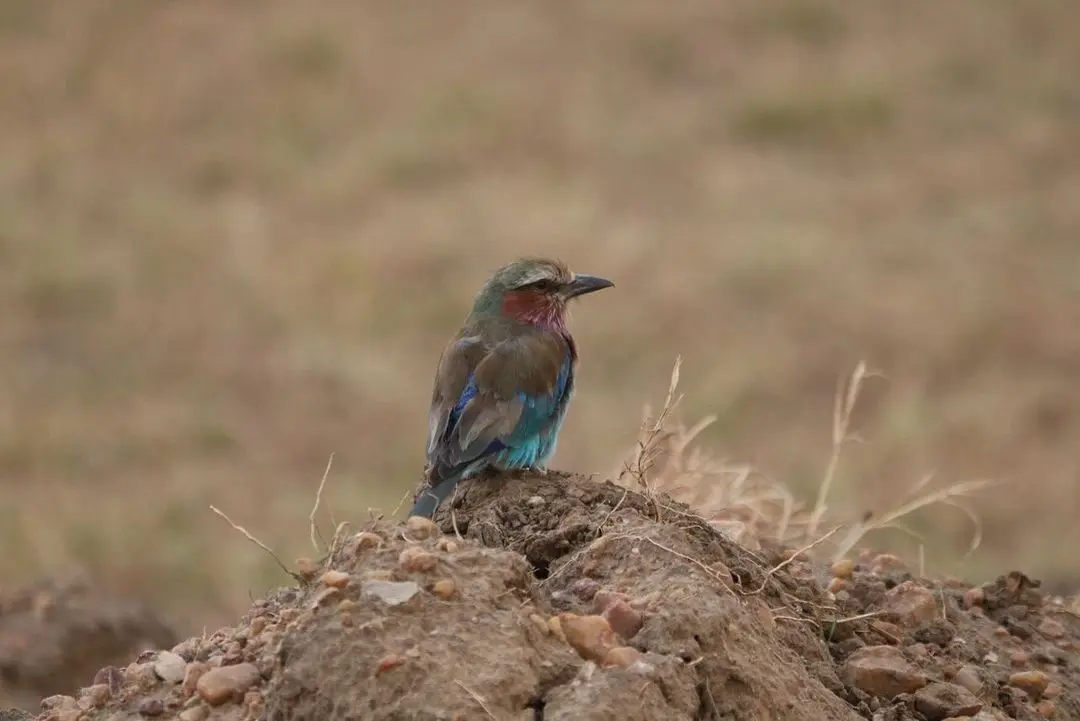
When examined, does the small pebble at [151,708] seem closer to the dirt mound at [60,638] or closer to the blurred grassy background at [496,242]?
the dirt mound at [60,638]

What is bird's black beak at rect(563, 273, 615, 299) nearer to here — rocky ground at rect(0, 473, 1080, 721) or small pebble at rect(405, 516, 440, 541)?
rocky ground at rect(0, 473, 1080, 721)

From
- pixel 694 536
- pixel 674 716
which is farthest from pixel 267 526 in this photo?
pixel 674 716

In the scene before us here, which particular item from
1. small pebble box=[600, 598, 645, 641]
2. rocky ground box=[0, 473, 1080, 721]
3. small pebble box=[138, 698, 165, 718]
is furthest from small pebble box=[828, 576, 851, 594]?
small pebble box=[138, 698, 165, 718]

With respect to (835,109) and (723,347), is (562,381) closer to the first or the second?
(723,347)

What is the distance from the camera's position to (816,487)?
9.65 meters

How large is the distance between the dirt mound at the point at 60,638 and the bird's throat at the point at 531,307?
71.3 inches

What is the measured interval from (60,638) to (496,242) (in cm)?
816

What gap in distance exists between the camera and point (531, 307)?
5.06 m

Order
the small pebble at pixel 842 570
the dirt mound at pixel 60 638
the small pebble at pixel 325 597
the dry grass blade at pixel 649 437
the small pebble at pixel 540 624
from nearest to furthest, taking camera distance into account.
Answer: the small pebble at pixel 325 597 < the small pebble at pixel 540 624 < the dry grass blade at pixel 649 437 < the small pebble at pixel 842 570 < the dirt mound at pixel 60 638

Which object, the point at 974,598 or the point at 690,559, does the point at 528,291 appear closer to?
the point at 974,598

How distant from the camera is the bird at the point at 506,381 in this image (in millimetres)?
4410

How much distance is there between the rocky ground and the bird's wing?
0.19m

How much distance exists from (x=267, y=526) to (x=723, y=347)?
162 inches

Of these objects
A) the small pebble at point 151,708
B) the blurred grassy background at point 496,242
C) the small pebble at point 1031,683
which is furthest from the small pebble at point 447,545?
the blurred grassy background at point 496,242
